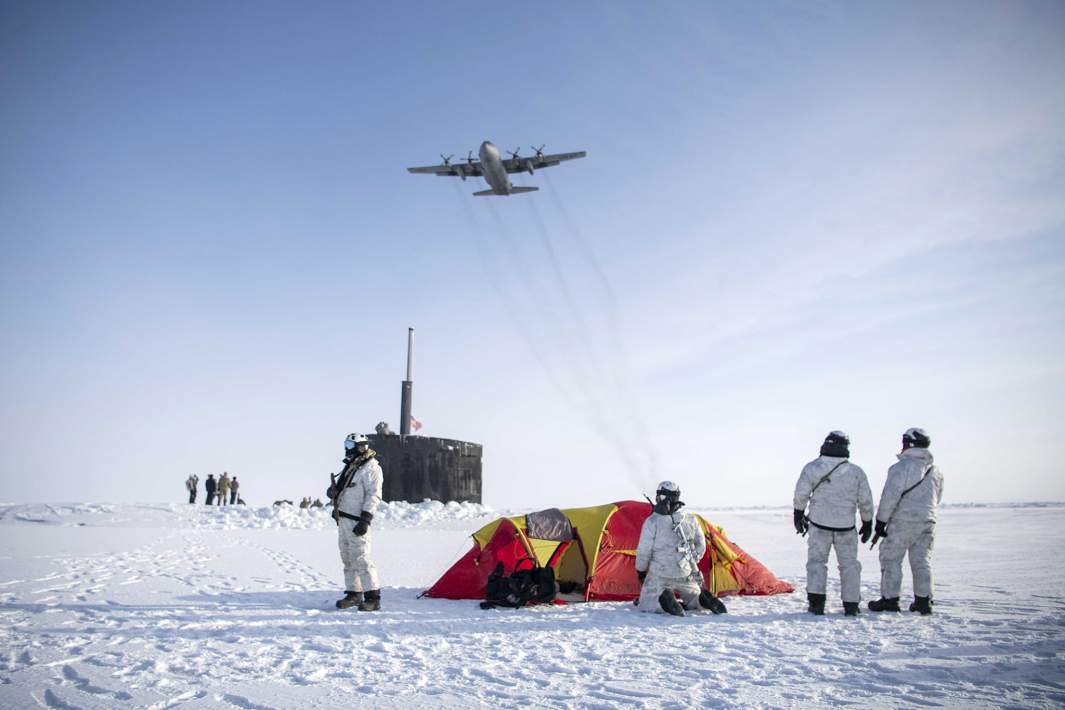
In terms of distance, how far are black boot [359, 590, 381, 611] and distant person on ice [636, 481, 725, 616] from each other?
11.0 feet

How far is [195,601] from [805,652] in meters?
7.44

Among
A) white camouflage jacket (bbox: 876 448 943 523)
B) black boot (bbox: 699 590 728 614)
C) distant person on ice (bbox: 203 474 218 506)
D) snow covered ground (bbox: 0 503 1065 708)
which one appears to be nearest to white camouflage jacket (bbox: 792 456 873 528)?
white camouflage jacket (bbox: 876 448 943 523)

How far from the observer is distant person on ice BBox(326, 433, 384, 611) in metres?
7.87

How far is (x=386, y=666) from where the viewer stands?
518 centimetres

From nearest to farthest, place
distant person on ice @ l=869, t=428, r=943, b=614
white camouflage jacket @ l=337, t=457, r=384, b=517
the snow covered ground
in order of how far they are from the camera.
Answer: the snow covered ground → distant person on ice @ l=869, t=428, r=943, b=614 → white camouflage jacket @ l=337, t=457, r=384, b=517

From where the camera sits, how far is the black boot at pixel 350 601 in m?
7.79

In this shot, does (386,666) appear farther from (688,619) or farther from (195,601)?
(195,601)

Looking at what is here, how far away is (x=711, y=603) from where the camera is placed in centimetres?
775

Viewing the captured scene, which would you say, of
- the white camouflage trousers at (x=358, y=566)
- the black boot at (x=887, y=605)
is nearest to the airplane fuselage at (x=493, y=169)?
the white camouflage trousers at (x=358, y=566)

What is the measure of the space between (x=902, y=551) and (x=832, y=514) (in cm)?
103

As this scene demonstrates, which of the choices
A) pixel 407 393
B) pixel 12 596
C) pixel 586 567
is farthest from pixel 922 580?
pixel 407 393

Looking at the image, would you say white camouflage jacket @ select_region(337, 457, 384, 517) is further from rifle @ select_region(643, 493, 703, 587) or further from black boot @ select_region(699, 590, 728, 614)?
black boot @ select_region(699, 590, 728, 614)

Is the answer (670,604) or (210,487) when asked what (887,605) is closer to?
(670,604)

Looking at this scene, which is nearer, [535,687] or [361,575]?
[535,687]
